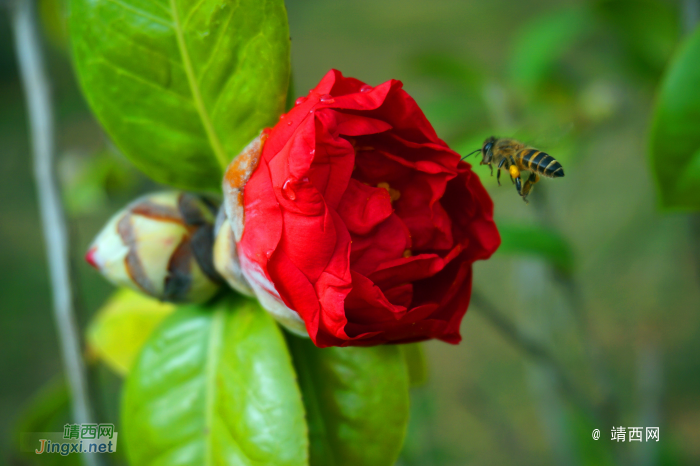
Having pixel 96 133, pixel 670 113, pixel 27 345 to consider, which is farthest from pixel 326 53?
pixel 670 113

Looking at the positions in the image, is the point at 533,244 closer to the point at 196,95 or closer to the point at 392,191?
the point at 392,191

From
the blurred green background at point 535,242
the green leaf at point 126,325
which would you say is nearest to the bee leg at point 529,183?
the blurred green background at point 535,242

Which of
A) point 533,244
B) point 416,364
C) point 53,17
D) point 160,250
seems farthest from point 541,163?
point 53,17

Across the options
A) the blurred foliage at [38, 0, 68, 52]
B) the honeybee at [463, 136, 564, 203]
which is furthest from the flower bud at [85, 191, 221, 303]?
the blurred foliage at [38, 0, 68, 52]

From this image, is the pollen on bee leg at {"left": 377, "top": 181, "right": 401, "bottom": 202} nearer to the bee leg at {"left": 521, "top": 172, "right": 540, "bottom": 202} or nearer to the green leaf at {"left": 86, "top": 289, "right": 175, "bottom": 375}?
the bee leg at {"left": 521, "top": 172, "right": 540, "bottom": 202}

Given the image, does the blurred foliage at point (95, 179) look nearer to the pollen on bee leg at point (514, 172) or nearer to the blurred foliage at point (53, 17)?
the blurred foliage at point (53, 17)

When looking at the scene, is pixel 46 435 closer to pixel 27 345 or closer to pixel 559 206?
pixel 27 345
